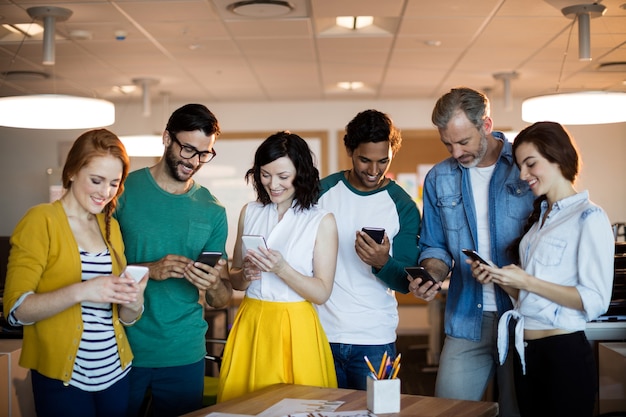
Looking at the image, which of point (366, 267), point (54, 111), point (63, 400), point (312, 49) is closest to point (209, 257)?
point (63, 400)

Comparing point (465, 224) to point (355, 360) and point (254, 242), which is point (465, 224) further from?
point (254, 242)

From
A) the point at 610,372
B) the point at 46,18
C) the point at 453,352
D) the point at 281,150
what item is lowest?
the point at 610,372

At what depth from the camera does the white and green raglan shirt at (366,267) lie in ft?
9.18

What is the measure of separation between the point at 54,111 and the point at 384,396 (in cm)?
278

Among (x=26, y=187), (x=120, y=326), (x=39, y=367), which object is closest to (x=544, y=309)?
(x=120, y=326)

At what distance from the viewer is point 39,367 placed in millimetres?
2178

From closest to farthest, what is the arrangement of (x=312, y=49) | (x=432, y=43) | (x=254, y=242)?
(x=254, y=242) → (x=432, y=43) → (x=312, y=49)

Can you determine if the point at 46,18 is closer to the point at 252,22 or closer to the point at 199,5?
the point at 199,5

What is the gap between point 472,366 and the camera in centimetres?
275

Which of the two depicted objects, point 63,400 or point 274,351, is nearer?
point 63,400

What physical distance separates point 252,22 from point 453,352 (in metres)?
3.24

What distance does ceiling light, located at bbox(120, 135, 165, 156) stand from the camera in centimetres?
621

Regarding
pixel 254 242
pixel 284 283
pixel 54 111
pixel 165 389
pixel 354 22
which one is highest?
pixel 354 22

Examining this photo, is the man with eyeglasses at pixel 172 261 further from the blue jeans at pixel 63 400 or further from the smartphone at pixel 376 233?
the smartphone at pixel 376 233
